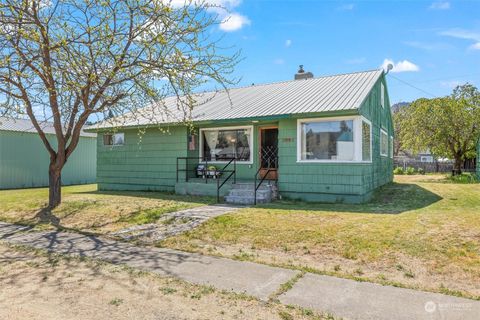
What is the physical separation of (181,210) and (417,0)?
10656 mm

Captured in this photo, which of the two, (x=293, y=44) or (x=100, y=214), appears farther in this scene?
(x=293, y=44)

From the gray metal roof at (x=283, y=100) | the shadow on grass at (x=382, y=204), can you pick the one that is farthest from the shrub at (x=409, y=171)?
the shadow on grass at (x=382, y=204)

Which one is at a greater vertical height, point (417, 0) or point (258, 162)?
point (417, 0)

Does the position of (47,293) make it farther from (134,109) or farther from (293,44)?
(293,44)

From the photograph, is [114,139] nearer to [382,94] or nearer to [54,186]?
[54,186]

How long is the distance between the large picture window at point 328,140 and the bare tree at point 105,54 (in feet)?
11.1

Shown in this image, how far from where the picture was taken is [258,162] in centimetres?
1273

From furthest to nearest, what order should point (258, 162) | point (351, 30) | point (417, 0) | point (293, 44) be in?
1. point (293, 44)
2. point (351, 30)
3. point (258, 162)
4. point (417, 0)

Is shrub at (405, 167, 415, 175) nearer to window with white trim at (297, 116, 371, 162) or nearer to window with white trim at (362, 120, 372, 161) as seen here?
window with white trim at (362, 120, 372, 161)

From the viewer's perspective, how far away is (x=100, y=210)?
10008 millimetres

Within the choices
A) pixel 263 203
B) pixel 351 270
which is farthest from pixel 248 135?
pixel 351 270

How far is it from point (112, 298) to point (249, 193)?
7158mm

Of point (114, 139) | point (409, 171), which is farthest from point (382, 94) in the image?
point (409, 171)

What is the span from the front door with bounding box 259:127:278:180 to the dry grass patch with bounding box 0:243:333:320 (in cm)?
806
